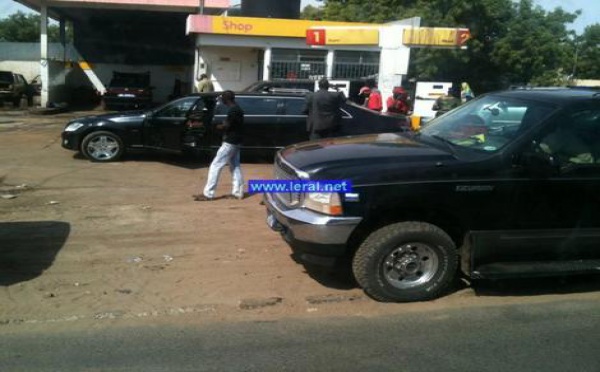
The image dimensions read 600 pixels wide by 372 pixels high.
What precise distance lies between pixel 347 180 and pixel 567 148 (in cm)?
201

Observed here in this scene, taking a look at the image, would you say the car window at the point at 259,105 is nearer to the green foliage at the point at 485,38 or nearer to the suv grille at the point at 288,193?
the suv grille at the point at 288,193

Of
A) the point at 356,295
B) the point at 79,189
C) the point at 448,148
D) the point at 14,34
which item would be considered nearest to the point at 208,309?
the point at 356,295

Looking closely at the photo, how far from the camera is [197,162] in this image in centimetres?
1266

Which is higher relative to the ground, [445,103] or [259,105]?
[445,103]

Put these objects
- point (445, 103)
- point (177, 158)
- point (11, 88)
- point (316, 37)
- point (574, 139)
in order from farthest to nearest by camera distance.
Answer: point (11, 88) < point (316, 37) < point (445, 103) < point (177, 158) < point (574, 139)

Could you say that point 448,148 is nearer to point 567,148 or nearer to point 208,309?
point 567,148

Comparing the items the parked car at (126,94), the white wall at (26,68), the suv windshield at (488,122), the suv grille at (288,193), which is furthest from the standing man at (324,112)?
the white wall at (26,68)

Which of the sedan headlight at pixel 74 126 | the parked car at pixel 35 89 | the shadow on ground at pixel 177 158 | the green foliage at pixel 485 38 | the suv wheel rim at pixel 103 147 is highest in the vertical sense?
the green foliage at pixel 485 38

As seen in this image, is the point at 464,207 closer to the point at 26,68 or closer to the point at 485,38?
the point at 485,38

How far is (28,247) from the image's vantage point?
643cm

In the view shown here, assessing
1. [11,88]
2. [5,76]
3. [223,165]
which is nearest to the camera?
[223,165]

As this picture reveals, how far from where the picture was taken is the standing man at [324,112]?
9773mm

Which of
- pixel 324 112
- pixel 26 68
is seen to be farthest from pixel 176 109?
pixel 26 68

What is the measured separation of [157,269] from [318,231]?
1.86m
